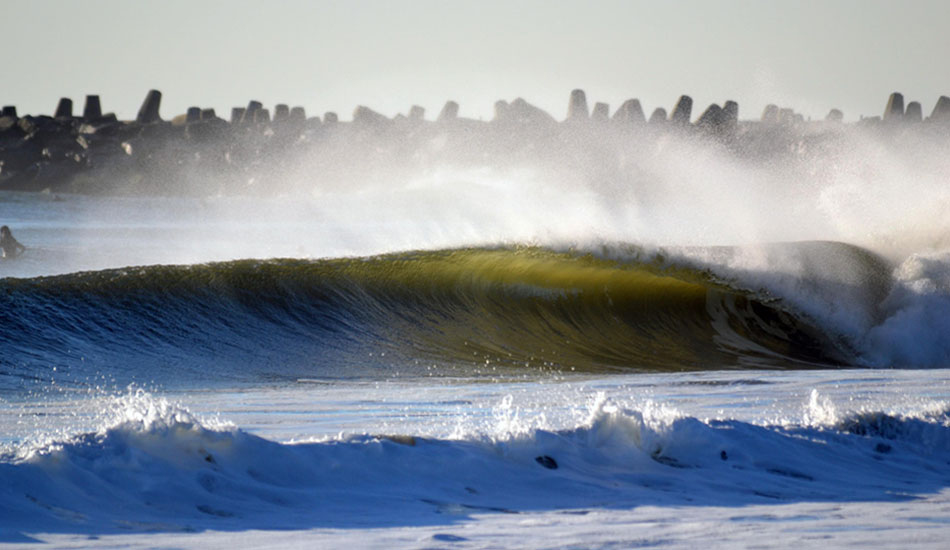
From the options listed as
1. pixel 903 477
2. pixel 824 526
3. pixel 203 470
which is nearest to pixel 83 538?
pixel 203 470

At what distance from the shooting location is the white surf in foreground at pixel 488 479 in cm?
374

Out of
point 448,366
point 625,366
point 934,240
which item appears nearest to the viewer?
point 448,366

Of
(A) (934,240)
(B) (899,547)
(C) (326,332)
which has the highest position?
(A) (934,240)

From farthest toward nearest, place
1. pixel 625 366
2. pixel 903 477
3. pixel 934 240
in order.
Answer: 1. pixel 934 240
2. pixel 625 366
3. pixel 903 477

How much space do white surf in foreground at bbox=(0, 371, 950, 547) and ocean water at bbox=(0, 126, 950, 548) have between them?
1 centimetres

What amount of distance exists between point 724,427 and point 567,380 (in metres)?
4.83

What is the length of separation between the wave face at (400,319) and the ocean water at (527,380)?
0.05 metres

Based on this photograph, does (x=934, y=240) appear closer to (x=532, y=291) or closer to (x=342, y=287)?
(x=532, y=291)

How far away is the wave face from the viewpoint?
11.1 m

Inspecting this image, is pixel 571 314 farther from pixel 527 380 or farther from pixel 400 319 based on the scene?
pixel 527 380

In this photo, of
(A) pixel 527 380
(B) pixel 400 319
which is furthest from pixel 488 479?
(B) pixel 400 319

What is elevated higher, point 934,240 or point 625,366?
point 934,240

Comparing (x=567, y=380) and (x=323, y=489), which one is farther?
(x=567, y=380)

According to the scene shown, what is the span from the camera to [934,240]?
17016mm
